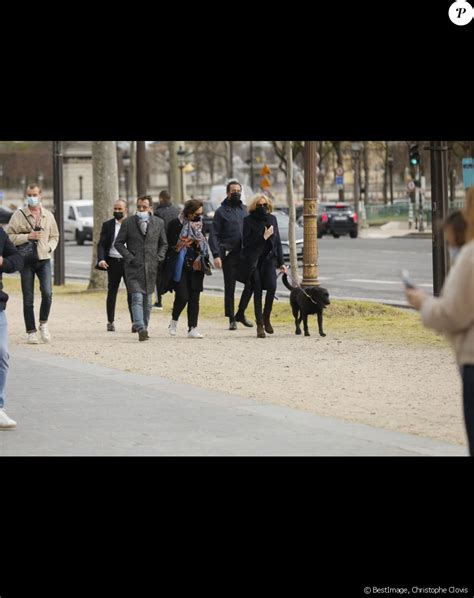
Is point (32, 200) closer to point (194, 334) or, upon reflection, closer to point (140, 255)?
point (140, 255)

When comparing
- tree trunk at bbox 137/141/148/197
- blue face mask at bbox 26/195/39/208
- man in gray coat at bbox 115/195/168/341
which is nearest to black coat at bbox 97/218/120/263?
man in gray coat at bbox 115/195/168/341

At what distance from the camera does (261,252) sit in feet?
57.0

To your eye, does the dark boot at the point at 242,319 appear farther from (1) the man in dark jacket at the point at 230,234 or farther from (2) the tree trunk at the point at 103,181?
(2) the tree trunk at the point at 103,181

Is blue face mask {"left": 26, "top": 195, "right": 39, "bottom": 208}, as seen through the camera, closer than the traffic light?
Yes

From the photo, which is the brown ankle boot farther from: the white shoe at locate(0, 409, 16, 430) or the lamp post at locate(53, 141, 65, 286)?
the lamp post at locate(53, 141, 65, 286)

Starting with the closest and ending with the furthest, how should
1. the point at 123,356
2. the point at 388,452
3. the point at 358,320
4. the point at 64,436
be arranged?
the point at 388,452 → the point at 64,436 → the point at 123,356 → the point at 358,320

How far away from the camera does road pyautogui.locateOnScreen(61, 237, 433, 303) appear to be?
84.6ft

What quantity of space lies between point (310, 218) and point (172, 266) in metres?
3.70

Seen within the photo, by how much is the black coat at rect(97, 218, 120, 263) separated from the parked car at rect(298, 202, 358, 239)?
37327mm

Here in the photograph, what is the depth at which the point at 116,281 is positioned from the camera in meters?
18.5

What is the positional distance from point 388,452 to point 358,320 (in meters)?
10.1

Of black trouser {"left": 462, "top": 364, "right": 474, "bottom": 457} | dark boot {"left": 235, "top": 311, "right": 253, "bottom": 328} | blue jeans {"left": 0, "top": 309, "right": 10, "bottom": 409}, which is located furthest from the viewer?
dark boot {"left": 235, "top": 311, "right": 253, "bottom": 328}
